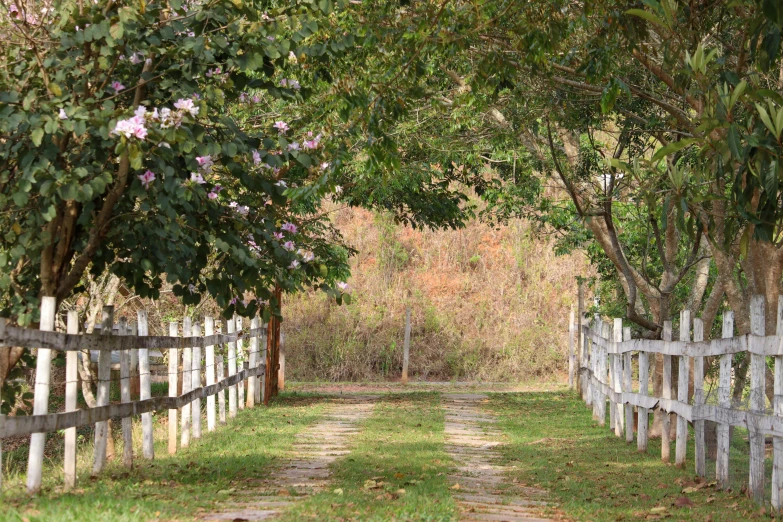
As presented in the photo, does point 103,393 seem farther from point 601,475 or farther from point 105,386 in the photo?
point 601,475

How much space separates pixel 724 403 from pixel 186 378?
20.0ft

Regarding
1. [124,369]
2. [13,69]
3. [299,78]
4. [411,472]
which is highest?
[299,78]

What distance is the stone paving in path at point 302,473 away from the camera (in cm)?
759

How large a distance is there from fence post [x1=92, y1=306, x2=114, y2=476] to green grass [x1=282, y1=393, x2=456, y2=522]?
203cm

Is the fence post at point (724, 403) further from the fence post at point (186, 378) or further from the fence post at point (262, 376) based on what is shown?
the fence post at point (262, 376)

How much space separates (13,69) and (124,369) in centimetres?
297

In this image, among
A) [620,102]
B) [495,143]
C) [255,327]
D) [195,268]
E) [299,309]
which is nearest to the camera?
[195,268]

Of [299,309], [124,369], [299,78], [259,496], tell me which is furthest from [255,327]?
[299,309]

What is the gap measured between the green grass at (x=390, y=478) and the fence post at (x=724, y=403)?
237cm

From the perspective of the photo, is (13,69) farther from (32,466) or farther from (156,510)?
(156,510)

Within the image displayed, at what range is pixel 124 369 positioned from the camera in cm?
975

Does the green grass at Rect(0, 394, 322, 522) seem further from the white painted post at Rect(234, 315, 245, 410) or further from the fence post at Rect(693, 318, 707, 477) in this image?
the fence post at Rect(693, 318, 707, 477)

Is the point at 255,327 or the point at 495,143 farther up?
the point at 495,143

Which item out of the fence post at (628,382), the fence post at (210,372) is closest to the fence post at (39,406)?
the fence post at (210,372)
